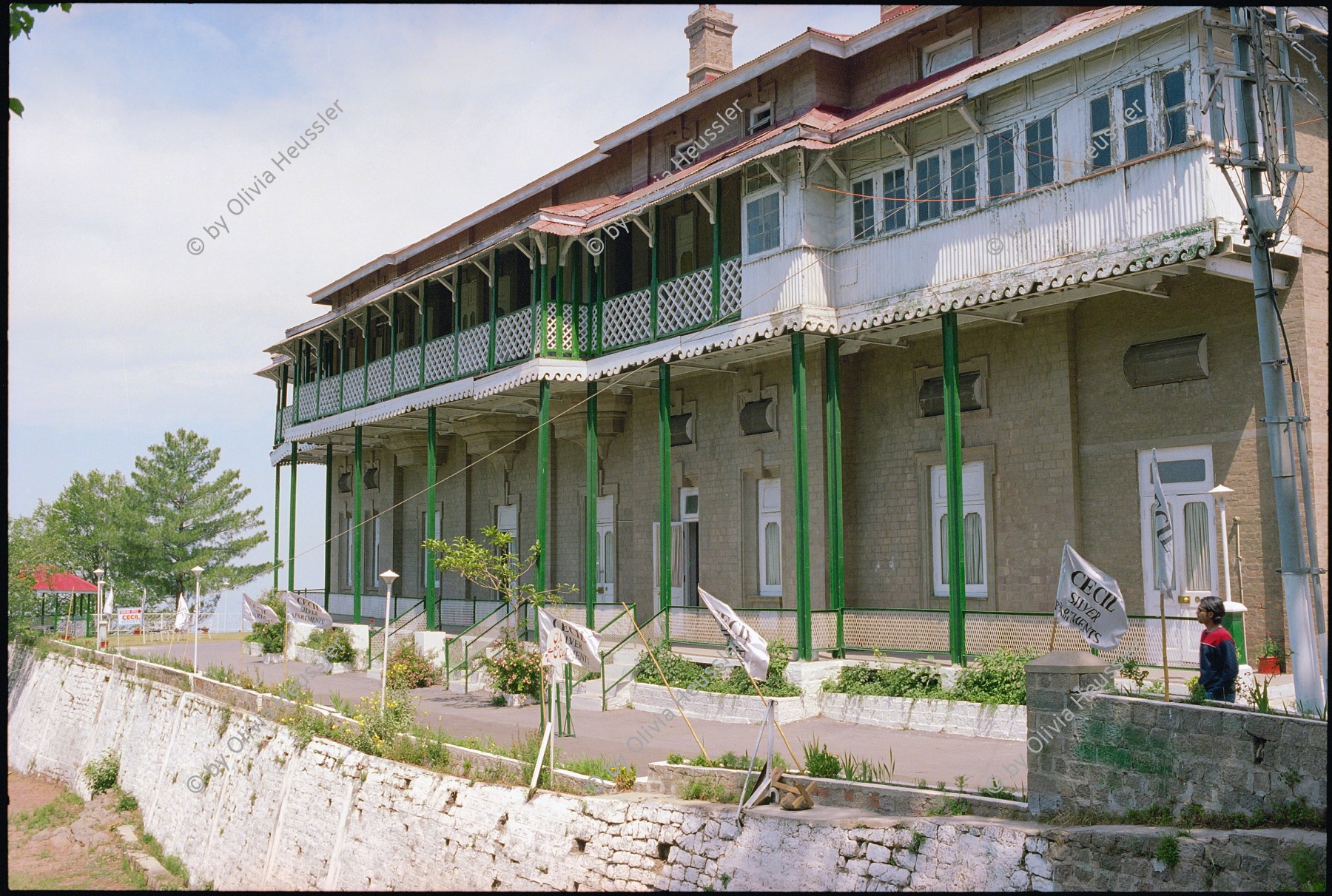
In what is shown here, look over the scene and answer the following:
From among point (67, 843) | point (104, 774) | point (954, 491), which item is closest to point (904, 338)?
point (954, 491)

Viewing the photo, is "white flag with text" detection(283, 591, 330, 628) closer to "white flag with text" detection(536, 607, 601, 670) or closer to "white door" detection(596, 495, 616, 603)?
"white door" detection(596, 495, 616, 603)

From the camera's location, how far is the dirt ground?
18.2 metres

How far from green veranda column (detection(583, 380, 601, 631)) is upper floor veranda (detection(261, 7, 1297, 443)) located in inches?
33.1

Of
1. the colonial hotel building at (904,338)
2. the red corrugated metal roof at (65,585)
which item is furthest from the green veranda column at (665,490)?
the red corrugated metal roof at (65,585)

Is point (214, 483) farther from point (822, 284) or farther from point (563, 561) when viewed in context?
point (822, 284)

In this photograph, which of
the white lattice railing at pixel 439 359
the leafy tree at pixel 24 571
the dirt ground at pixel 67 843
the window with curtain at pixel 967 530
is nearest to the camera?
the window with curtain at pixel 967 530

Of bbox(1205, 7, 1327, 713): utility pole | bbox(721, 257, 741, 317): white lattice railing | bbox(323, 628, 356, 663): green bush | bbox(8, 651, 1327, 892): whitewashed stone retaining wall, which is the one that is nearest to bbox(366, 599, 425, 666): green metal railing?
bbox(323, 628, 356, 663): green bush

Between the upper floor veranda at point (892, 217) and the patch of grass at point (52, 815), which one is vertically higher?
the upper floor veranda at point (892, 217)

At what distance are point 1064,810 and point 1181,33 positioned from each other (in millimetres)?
9290

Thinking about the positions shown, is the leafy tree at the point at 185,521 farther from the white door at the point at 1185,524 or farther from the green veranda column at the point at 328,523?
the white door at the point at 1185,524

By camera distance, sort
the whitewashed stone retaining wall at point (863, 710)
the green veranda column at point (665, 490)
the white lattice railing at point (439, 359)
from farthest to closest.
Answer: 1. the white lattice railing at point (439, 359)
2. the green veranda column at point (665, 490)
3. the whitewashed stone retaining wall at point (863, 710)

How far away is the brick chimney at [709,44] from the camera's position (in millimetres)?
25438

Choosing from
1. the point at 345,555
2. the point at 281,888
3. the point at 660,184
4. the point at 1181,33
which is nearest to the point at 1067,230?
the point at 1181,33

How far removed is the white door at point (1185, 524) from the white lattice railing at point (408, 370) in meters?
15.3
